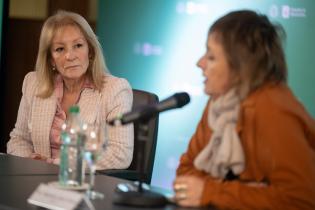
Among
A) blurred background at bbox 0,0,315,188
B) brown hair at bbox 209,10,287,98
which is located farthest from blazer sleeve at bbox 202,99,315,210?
blurred background at bbox 0,0,315,188

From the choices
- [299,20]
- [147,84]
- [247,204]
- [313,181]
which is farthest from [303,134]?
[147,84]

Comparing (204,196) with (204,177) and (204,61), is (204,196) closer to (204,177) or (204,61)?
(204,177)

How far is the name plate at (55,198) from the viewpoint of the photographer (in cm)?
178

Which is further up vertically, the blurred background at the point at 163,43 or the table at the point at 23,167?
the blurred background at the point at 163,43

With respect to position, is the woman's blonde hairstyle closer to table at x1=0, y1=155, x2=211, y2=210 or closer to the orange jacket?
table at x1=0, y1=155, x2=211, y2=210

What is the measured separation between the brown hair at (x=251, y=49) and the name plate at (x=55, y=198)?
0.56 meters

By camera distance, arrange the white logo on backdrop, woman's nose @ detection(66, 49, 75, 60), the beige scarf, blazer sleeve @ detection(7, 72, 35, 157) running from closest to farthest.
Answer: the beige scarf → woman's nose @ detection(66, 49, 75, 60) → blazer sleeve @ detection(7, 72, 35, 157) → the white logo on backdrop

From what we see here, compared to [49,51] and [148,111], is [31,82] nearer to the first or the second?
[49,51]

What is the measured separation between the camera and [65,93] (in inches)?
126

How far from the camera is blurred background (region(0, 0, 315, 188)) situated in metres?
3.97

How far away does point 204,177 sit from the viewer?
202 centimetres

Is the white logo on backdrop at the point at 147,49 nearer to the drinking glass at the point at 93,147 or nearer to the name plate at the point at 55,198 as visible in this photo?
the drinking glass at the point at 93,147

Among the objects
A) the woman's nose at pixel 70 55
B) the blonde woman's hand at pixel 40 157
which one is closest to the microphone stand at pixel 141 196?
the blonde woman's hand at pixel 40 157

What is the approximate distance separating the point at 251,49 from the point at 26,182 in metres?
0.87
